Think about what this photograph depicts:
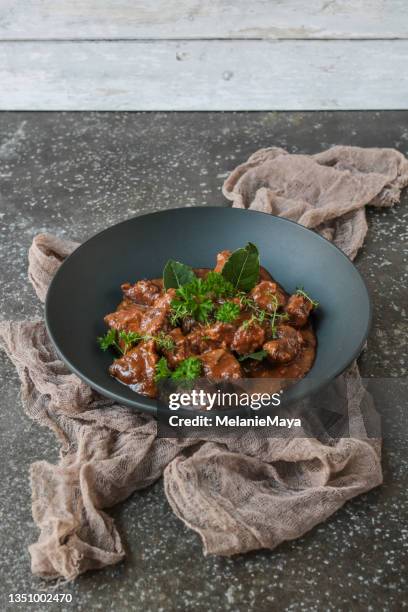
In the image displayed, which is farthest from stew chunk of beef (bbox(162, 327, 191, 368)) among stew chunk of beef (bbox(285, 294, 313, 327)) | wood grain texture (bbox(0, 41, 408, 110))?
wood grain texture (bbox(0, 41, 408, 110))

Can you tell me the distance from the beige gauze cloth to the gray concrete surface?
1.3 inches

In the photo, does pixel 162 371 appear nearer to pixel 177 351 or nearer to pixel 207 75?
pixel 177 351

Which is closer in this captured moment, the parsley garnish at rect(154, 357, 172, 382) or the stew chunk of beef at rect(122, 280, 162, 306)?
the parsley garnish at rect(154, 357, 172, 382)

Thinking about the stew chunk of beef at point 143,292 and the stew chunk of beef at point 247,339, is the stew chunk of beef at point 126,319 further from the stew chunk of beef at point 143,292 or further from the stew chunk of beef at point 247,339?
the stew chunk of beef at point 247,339

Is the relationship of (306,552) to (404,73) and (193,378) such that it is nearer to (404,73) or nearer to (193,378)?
(193,378)

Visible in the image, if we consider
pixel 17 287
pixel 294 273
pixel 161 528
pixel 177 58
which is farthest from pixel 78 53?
pixel 161 528

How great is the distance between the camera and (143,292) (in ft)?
5.03

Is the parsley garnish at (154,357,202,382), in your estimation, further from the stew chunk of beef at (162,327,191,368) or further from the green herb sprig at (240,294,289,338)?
the green herb sprig at (240,294,289,338)

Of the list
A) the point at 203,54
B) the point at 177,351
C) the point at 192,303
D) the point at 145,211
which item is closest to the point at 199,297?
the point at 192,303

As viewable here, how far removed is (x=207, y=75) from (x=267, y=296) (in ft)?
4.00

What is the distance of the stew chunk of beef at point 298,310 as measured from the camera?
1455 mm

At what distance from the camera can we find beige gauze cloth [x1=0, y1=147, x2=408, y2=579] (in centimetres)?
120

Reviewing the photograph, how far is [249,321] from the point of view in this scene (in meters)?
1.38

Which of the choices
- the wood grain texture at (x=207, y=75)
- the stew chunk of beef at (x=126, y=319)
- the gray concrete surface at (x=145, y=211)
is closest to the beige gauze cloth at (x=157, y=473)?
the gray concrete surface at (x=145, y=211)
